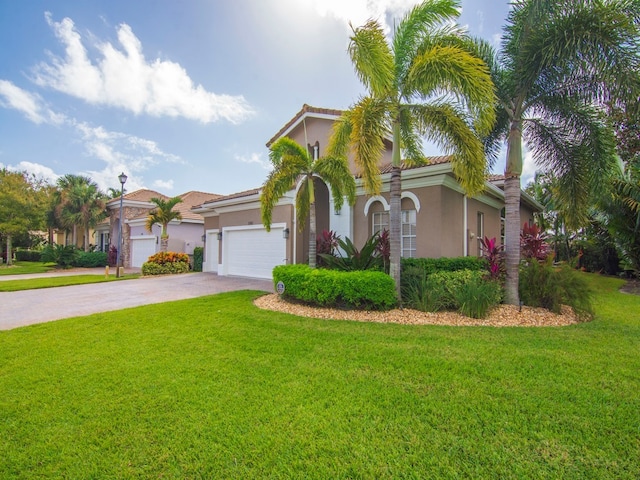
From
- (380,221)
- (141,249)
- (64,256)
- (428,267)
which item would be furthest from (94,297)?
(64,256)

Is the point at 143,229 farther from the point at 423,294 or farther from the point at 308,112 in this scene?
the point at 423,294

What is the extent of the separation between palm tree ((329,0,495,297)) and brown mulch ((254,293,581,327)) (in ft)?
2.94

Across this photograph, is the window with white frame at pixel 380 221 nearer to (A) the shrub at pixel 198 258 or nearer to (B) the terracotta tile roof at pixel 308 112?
(B) the terracotta tile roof at pixel 308 112

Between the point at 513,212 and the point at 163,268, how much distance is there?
17136 millimetres

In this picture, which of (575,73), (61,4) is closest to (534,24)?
(575,73)

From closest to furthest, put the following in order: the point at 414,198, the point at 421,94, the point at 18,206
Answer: the point at 421,94 < the point at 414,198 < the point at 18,206

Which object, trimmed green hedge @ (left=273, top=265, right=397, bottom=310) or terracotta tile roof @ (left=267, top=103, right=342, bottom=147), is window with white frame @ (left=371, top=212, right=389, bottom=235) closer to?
trimmed green hedge @ (left=273, top=265, right=397, bottom=310)

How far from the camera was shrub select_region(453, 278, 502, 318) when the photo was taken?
714 centimetres

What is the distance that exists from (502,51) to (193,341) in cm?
1048

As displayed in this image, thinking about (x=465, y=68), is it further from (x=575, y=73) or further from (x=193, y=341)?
(x=193, y=341)

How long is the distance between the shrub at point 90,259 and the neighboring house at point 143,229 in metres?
1.39

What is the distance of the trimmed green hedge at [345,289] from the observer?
757cm

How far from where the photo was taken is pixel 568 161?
887 centimetres

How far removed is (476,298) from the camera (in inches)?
282
